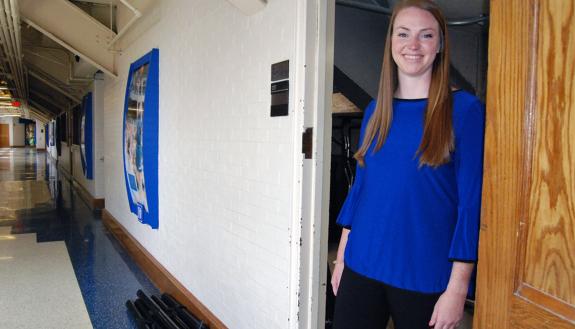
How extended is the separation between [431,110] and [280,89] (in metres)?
1.01

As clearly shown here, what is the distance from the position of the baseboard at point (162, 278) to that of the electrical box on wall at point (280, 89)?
61.7 inches

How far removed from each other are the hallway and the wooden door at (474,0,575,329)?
2.92m

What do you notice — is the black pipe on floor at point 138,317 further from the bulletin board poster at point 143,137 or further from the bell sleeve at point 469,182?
the bell sleeve at point 469,182

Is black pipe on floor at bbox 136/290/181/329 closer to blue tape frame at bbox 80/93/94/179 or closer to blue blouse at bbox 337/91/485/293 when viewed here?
blue blouse at bbox 337/91/485/293

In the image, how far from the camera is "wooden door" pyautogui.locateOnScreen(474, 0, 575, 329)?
2.77 ft

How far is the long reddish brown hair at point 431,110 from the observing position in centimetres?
117

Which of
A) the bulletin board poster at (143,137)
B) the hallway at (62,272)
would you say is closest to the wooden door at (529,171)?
the hallway at (62,272)

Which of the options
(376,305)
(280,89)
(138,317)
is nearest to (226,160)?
(280,89)

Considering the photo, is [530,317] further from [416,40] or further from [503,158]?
[416,40]

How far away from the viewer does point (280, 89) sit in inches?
82.3

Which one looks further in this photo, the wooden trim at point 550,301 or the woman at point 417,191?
the woman at point 417,191

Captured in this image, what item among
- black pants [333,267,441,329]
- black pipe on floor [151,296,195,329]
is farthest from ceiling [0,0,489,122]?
black pipe on floor [151,296,195,329]

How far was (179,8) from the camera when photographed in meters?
3.43

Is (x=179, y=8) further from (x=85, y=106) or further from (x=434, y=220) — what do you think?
(x=85, y=106)
